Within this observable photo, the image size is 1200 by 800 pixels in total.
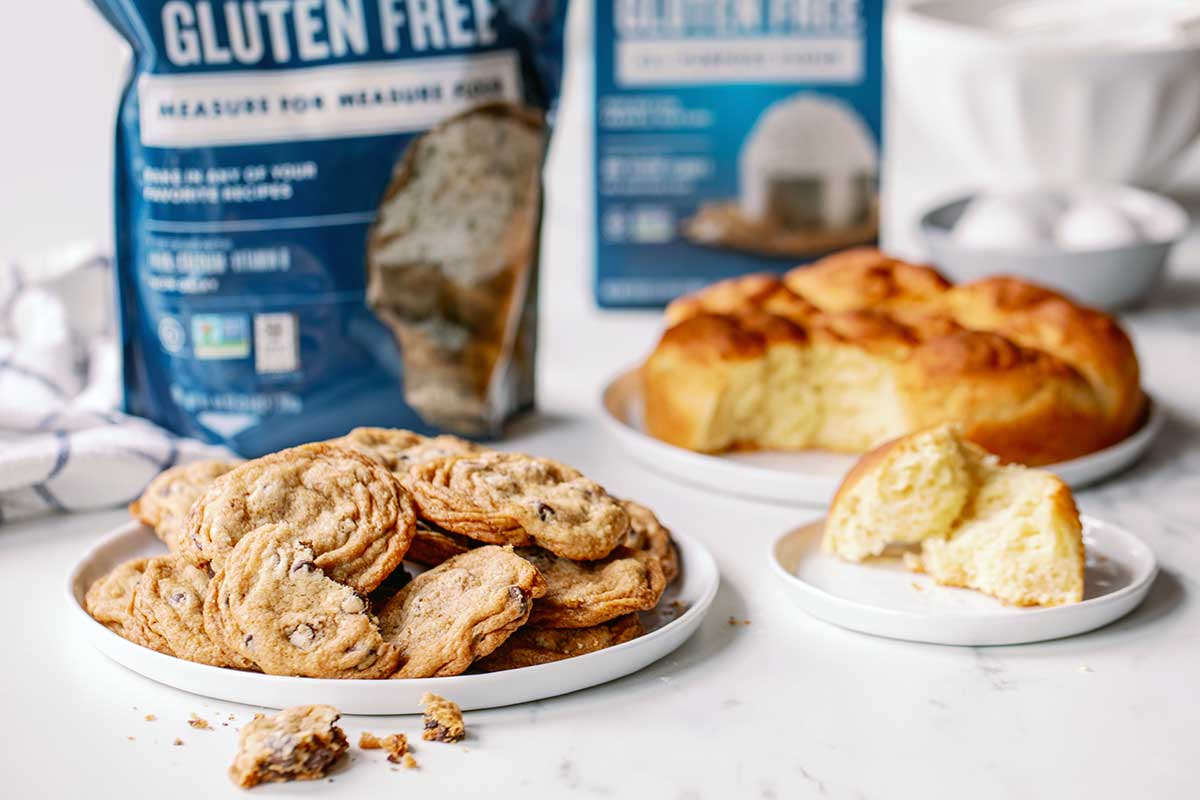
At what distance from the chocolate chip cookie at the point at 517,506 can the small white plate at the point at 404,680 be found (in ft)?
0.25

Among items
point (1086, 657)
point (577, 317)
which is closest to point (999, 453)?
A: point (1086, 657)

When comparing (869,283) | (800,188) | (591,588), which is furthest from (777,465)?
(800,188)

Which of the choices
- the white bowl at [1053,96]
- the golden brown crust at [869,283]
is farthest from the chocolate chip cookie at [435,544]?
the white bowl at [1053,96]

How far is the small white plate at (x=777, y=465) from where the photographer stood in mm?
1354

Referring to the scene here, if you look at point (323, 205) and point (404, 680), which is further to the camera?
point (323, 205)

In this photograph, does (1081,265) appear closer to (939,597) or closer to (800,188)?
(800,188)

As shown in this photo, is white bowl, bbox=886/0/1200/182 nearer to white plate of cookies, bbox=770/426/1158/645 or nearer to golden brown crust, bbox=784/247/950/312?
golden brown crust, bbox=784/247/950/312

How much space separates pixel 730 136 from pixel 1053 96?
21.2 inches

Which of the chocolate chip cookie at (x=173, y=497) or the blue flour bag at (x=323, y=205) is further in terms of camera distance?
the blue flour bag at (x=323, y=205)

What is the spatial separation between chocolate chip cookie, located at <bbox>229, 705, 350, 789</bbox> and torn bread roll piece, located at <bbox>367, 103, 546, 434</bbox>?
645 millimetres

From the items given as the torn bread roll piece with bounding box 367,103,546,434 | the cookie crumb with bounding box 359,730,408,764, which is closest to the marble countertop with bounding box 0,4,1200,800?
the cookie crumb with bounding box 359,730,408,764

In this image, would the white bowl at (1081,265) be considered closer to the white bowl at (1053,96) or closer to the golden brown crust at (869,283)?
the white bowl at (1053,96)

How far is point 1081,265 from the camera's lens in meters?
1.94

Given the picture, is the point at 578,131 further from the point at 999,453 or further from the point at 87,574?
the point at 87,574
